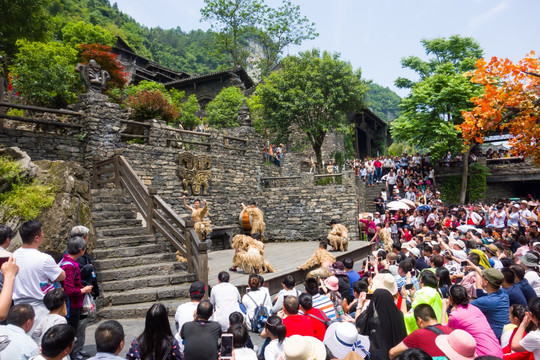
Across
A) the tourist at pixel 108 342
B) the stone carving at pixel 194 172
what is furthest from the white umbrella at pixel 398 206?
the tourist at pixel 108 342

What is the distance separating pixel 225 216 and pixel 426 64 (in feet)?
66.7

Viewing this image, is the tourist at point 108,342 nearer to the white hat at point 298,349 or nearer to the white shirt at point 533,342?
the white hat at point 298,349

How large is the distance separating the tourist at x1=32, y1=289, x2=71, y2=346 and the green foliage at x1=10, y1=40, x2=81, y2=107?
1656 centimetres

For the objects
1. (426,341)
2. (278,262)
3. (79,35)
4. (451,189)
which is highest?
(79,35)

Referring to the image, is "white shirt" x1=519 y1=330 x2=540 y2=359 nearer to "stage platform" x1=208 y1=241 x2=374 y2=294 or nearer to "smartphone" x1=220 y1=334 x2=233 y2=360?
"smartphone" x1=220 y1=334 x2=233 y2=360

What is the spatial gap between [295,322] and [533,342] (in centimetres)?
210

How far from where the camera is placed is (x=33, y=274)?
11.5 feet

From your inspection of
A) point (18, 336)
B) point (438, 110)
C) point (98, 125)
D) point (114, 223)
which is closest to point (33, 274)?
point (18, 336)

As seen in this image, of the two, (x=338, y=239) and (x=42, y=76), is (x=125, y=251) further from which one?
(x=42, y=76)

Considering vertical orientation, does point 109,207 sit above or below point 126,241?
above

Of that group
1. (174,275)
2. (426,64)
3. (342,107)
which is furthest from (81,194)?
(426,64)

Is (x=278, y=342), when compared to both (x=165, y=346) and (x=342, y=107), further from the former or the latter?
(x=342, y=107)

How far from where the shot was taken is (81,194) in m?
6.93

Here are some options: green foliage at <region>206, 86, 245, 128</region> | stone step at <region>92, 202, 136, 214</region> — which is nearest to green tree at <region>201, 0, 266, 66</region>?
green foliage at <region>206, 86, 245, 128</region>
